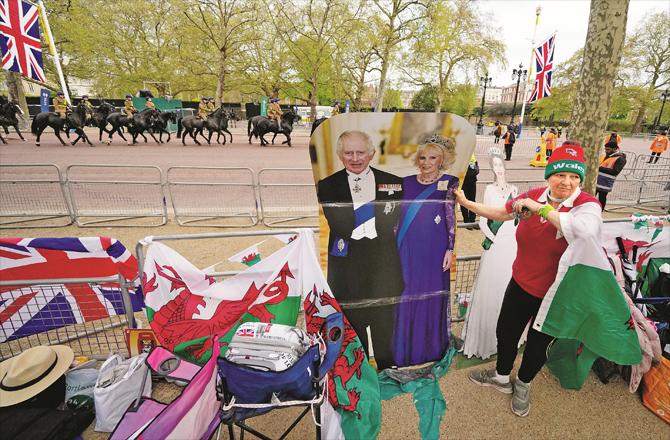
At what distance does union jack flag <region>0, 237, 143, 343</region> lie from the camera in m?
2.89

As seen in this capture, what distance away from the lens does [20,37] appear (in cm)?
1363

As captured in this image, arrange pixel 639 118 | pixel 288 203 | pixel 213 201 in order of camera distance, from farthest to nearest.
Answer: pixel 639 118, pixel 288 203, pixel 213 201

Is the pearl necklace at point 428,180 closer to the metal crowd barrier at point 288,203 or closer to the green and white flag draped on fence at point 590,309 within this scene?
the green and white flag draped on fence at point 590,309

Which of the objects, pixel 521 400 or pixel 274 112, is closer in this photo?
pixel 521 400

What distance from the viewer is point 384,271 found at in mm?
2758

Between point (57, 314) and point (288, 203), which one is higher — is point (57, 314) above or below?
above

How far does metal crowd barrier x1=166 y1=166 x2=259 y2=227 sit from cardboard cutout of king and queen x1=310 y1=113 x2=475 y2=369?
3.23 meters

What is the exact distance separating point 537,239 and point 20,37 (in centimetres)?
1947

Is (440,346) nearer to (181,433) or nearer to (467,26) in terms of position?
(181,433)

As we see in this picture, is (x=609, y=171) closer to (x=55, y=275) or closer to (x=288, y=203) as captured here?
(x=288, y=203)

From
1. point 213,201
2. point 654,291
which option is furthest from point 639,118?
point 213,201

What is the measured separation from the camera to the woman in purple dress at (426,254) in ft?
8.38

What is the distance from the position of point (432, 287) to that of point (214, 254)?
3.34 meters

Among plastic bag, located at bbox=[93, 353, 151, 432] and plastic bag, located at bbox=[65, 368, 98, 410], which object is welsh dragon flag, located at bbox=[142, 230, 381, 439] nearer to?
plastic bag, located at bbox=[93, 353, 151, 432]
